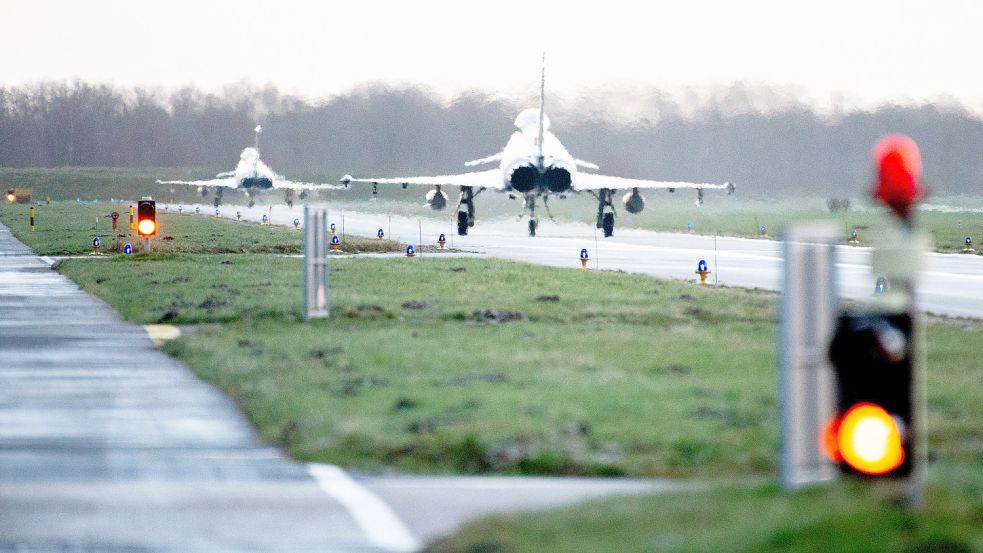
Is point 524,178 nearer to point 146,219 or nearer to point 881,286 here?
point 146,219

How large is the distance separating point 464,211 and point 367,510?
52.0m

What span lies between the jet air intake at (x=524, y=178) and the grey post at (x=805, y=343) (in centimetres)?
5152

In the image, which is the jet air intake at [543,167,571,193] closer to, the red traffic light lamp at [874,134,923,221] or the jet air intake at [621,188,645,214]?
the jet air intake at [621,188,645,214]

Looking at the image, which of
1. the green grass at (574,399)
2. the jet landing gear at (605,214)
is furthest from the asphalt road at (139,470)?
the jet landing gear at (605,214)

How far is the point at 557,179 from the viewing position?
59688mm

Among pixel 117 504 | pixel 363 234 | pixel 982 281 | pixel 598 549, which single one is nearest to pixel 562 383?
pixel 117 504

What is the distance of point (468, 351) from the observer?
1794 cm

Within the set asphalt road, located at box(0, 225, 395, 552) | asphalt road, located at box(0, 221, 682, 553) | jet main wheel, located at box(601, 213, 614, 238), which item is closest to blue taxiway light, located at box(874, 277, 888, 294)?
asphalt road, located at box(0, 225, 395, 552)

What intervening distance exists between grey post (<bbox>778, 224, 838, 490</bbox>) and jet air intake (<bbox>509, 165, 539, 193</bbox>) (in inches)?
2028

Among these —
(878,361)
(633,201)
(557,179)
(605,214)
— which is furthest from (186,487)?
(633,201)

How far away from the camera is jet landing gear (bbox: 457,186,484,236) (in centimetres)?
6116

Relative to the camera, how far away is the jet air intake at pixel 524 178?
195 ft

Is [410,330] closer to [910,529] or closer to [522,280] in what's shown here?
[522,280]

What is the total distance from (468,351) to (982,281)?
1901cm
